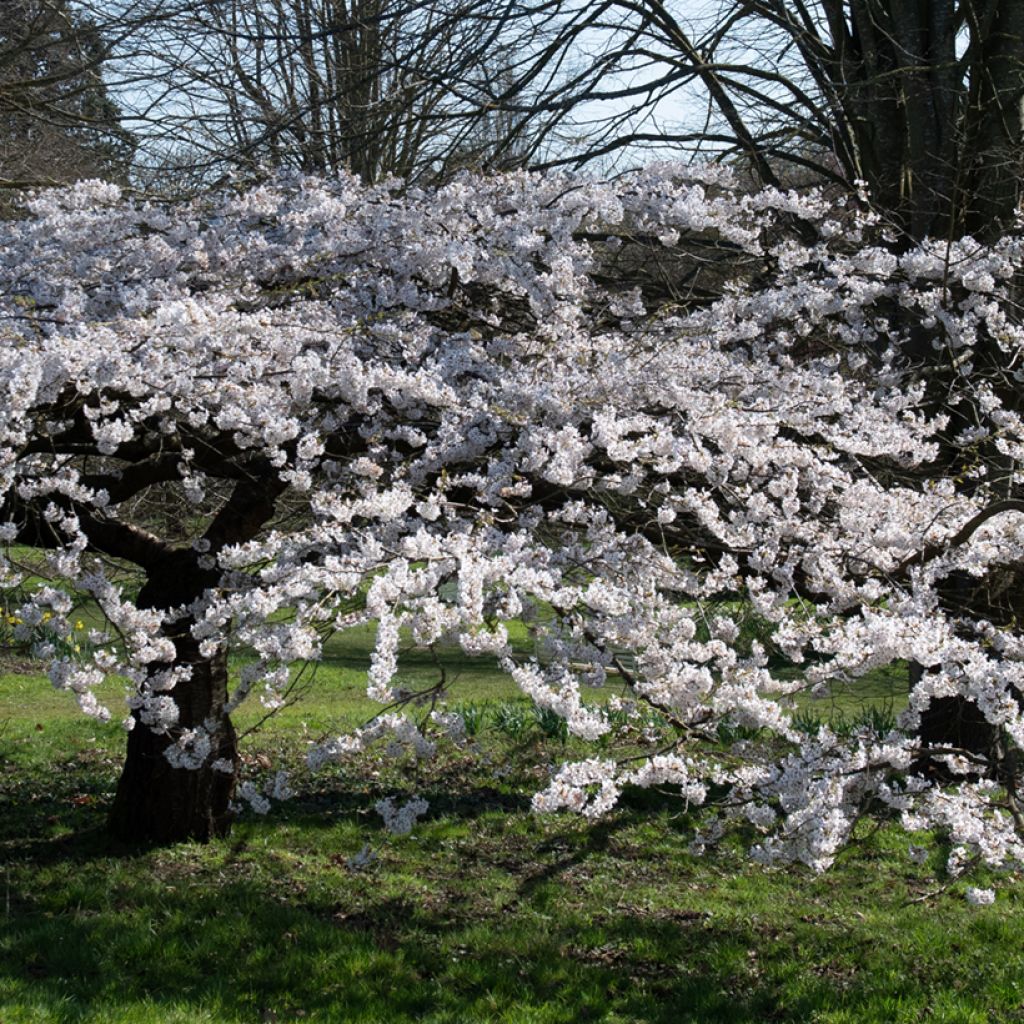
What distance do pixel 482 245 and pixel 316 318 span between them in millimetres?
1133

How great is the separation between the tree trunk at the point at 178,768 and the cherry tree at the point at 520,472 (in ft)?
0.07

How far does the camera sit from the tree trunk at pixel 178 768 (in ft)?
18.6

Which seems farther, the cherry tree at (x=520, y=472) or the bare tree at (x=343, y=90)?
the bare tree at (x=343, y=90)

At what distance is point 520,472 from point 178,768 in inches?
111

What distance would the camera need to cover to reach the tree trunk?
5.67 m

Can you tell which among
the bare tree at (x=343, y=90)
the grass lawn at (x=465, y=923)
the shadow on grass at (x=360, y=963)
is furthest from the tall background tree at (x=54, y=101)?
the shadow on grass at (x=360, y=963)

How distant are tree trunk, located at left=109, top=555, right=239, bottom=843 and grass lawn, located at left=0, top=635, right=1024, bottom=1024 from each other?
16 centimetres

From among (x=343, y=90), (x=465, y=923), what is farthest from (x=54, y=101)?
(x=465, y=923)

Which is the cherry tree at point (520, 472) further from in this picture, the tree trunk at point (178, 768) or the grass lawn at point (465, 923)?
the grass lawn at point (465, 923)

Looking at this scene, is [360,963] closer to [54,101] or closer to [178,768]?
[178,768]

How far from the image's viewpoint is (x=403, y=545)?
132 inches

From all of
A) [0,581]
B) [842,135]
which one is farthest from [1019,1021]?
[842,135]

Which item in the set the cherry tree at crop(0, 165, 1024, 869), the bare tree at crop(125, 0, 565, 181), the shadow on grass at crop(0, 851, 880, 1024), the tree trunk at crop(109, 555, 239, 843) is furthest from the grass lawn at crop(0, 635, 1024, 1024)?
the bare tree at crop(125, 0, 565, 181)

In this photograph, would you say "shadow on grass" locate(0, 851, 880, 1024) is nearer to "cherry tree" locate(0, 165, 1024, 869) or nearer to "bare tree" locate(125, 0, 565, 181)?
"cherry tree" locate(0, 165, 1024, 869)
